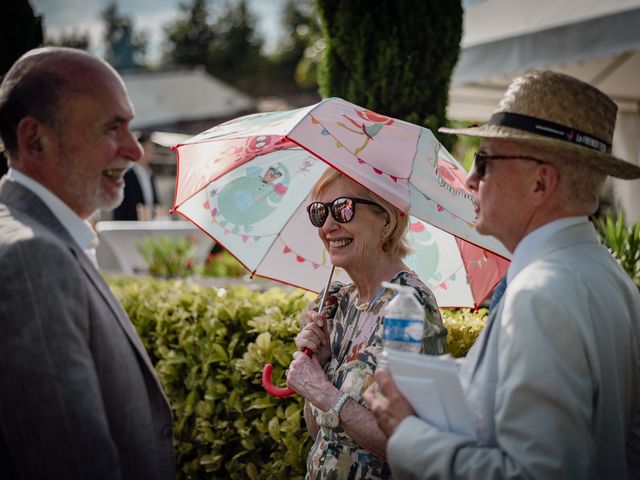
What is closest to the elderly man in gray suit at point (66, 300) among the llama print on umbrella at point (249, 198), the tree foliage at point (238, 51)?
the llama print on umbrella at point (249, 198)

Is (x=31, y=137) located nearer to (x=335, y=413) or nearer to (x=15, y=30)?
(x=335, y=413)

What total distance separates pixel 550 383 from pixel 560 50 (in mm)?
4664

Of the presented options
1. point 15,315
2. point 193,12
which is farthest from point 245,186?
point 193,12

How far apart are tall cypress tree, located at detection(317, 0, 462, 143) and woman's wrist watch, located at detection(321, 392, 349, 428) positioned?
9.94ft

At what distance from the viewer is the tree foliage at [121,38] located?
286 ft

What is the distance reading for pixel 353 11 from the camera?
508 cm

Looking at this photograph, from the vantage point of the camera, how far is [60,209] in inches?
76.0

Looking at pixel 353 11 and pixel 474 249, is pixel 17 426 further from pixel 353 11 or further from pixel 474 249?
pixel 353 11

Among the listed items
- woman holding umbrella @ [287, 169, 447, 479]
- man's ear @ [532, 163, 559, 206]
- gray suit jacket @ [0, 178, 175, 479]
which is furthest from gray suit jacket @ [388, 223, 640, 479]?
gray suit jacket @ [0, 178, 175, 479]

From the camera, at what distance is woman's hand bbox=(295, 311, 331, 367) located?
283cm

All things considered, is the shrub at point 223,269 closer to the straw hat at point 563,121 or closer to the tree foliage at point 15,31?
the tree foliage at point 15,31

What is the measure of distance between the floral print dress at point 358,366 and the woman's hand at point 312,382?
0.07 meters

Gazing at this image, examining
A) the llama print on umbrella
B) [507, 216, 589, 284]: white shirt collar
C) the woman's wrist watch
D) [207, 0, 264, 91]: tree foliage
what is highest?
[207, 0, 264, 91]: tree foliage

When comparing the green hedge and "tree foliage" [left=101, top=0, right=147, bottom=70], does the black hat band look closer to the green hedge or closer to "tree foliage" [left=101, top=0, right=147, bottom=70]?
the green hedge
